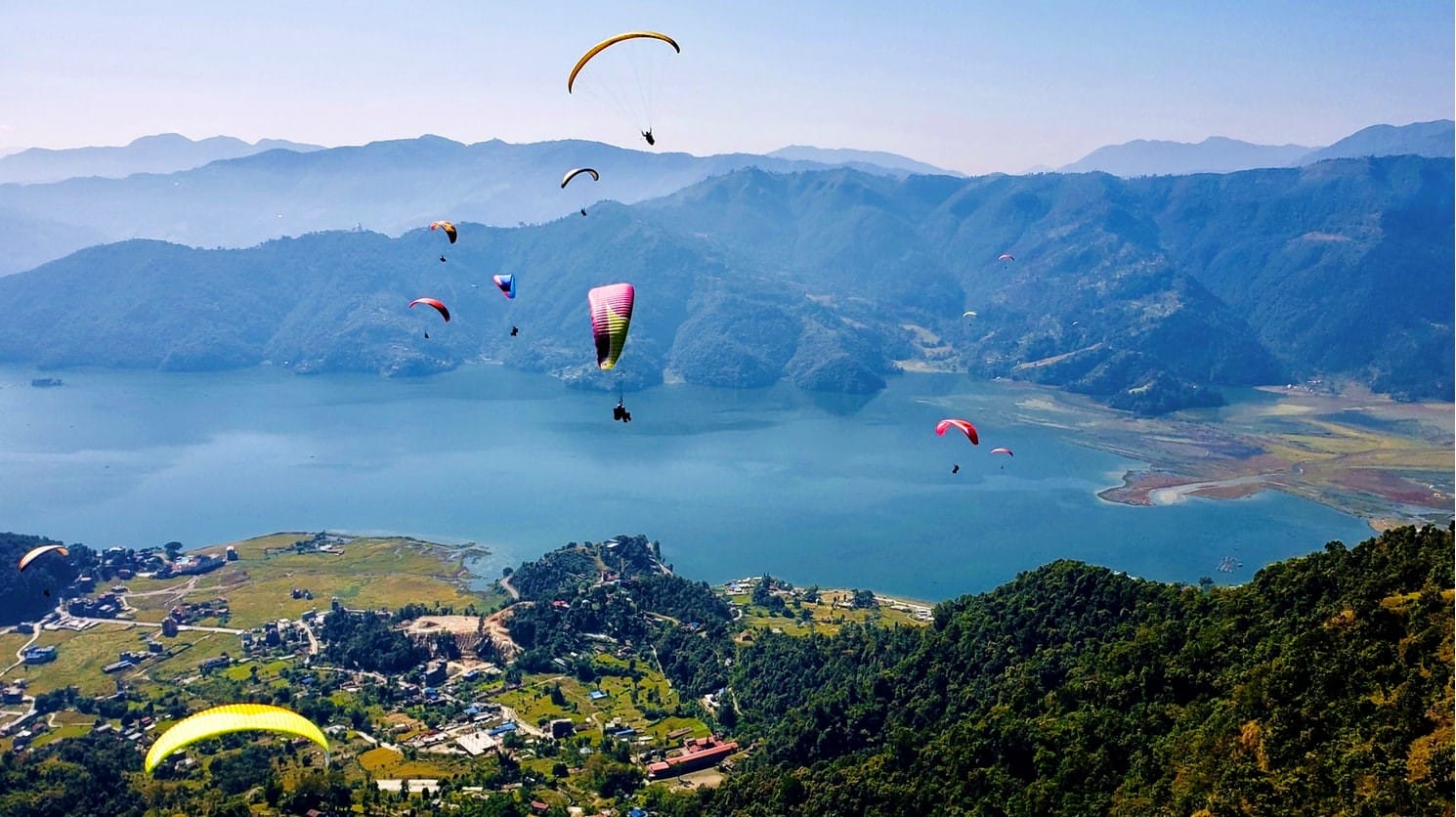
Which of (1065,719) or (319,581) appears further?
(319,581)

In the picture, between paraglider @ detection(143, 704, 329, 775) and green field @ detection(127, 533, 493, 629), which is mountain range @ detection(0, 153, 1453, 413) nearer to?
green field @ detection(127, 533, 493, 629)

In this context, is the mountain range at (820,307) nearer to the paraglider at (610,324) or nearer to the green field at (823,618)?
the green field at (823,618)

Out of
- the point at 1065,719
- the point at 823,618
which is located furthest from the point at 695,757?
the point at 823,618

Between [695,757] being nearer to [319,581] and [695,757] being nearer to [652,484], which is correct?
[319,581]

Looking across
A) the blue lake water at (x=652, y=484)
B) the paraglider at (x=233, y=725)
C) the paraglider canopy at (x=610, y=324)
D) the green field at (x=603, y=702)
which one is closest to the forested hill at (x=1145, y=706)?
the green field at (x=603, y=702)

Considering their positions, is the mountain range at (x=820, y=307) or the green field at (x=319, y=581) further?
the mountain range at (x=820, y=307)

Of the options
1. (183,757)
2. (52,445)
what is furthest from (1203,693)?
(52,445)
